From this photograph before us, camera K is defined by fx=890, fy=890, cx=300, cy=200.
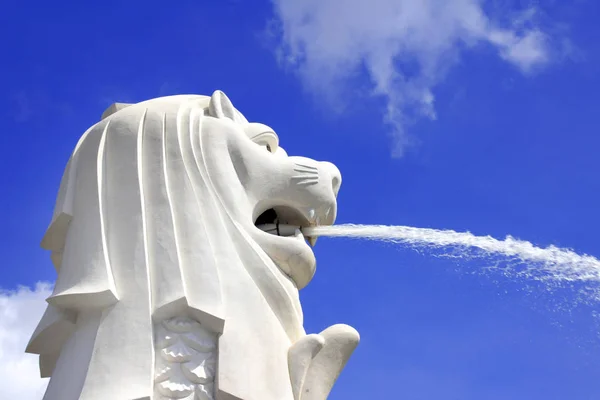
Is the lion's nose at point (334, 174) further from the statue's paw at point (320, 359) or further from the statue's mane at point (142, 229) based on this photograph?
the statue's paw at point (320, 359)

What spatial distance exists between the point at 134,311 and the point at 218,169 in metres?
1.40

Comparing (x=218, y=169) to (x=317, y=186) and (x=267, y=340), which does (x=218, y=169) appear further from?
(x=267, y=340)

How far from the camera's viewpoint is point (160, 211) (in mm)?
6832

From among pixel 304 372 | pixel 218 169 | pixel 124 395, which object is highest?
pixel 218 169

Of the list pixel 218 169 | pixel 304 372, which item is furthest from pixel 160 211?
pixel 304 372

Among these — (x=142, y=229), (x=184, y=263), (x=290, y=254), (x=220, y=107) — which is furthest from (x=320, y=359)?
(x=220, y=107)

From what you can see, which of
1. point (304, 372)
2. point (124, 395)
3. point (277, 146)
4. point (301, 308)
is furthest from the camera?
point (277, 146)

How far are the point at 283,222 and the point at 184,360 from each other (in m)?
1.89

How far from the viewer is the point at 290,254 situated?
23.4 feet

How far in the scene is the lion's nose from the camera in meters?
7.81

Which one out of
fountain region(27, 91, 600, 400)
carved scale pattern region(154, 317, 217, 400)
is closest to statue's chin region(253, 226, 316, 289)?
fountain region(27, 91, 600, 400)

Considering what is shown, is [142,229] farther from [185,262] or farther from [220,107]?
[220,107]

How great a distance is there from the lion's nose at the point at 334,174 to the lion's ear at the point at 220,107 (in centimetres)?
91

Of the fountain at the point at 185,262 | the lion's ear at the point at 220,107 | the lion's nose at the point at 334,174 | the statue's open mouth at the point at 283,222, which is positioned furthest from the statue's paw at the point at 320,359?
the lion's ear at the point at 220,107
